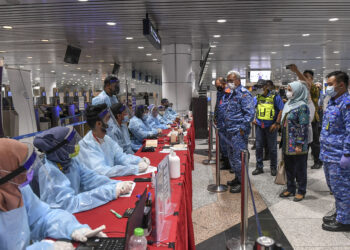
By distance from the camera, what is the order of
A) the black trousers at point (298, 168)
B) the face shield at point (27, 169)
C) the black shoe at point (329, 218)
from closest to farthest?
the face shield at point (27, 169) < the black shoe at point (329, 218) < the black trousers at point (298, 168)

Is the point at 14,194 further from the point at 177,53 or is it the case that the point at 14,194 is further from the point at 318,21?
the point at 177,53

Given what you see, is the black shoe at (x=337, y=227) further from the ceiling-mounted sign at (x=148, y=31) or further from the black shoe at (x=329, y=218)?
the ceiling-mounted sign at (x=148, y=31)

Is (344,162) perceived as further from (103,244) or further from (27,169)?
(27,169)

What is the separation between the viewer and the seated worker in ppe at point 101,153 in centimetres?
233

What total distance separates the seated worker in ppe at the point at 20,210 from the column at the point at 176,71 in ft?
25.4

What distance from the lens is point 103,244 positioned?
1227 millimetres

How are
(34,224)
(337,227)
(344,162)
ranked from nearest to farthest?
(34,224), (344,162), (337,227)

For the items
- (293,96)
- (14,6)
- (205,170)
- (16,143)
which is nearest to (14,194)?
(16,143)

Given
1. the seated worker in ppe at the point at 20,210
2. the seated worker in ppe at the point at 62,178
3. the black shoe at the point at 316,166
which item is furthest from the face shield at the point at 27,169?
the black shoe at the point at 316,166

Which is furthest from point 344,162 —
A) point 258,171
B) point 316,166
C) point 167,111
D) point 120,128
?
point 167,111

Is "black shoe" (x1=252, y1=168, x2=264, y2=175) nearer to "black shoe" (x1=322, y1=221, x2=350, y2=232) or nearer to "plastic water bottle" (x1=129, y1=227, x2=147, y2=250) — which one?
"black shoe" (x1=322, y1=221, x2=350, y2=232)

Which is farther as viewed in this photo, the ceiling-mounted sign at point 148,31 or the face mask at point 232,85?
the ceiling-mounted sign at point 148,31

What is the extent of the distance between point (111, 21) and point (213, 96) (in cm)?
355

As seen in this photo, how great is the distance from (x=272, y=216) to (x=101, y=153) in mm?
2178
